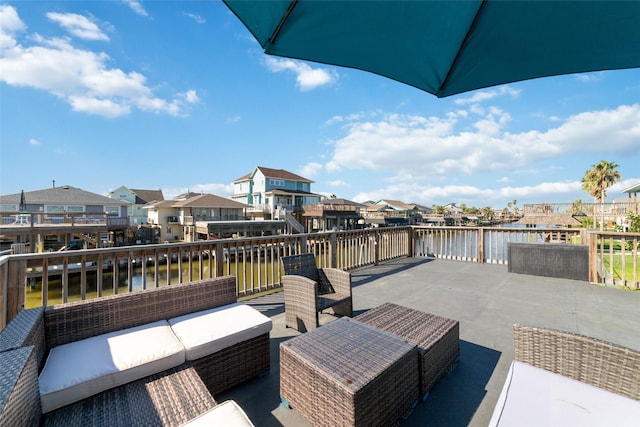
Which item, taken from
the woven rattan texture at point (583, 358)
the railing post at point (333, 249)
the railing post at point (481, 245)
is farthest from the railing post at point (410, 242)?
the woven rattan texture at point (583, 358)

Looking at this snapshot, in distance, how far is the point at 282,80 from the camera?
920 centimetres

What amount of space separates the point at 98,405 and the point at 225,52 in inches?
324

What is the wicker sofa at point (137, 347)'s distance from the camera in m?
1.20

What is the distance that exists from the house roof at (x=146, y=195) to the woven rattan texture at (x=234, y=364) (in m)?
41.4

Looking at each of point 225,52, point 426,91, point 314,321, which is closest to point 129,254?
point 314,321

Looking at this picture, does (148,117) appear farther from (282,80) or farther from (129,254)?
(129,254)

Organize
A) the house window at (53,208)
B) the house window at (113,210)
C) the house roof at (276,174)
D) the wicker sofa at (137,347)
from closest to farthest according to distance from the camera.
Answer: the wicker sofa at (137,347)
the house window at (53,208)
the house window at (113,210)
the house roof at (276,174)

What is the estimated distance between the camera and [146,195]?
38938 mm

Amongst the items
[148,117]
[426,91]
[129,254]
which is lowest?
[129,254]

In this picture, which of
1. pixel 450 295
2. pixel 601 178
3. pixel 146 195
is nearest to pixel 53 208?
pixel 146 195

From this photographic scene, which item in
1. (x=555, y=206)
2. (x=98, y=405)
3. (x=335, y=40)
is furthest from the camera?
(x=555, y=206)

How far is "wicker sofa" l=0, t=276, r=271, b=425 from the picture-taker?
1.20 metres

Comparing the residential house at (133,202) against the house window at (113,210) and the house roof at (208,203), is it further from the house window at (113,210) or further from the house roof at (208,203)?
the house roof at (208,203)

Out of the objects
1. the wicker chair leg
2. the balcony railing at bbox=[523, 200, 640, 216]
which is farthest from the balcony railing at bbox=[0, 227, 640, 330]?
the balcony railing at bbox=[523, 200, 640, 216]
